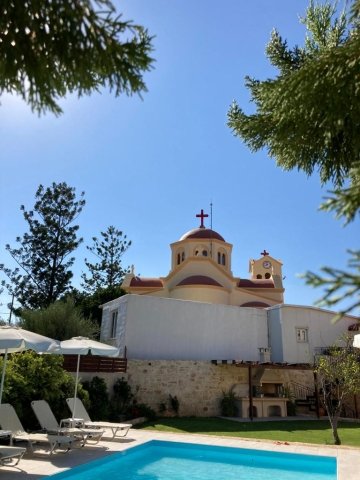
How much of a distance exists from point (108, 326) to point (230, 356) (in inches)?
299

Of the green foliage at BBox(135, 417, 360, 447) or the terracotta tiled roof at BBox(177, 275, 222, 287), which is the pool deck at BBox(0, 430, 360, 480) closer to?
the green foliage at BBox(135, 417, 360, 447)

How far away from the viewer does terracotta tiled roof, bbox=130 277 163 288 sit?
122 ft

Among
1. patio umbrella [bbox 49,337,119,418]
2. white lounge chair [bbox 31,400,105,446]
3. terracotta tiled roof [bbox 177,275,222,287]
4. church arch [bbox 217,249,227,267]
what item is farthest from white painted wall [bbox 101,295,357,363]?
church arch [bbox 217,249,227,267]

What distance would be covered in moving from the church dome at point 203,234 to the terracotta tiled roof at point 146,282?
5.01 metres

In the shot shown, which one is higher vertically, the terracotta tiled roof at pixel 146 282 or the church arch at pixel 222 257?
the church arch at pixel 222 257

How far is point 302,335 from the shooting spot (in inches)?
997

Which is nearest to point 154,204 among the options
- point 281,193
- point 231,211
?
point 231,211

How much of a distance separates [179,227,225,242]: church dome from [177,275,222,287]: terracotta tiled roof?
6124mm

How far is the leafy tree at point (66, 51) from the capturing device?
3.26 m

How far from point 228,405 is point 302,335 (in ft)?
23.3

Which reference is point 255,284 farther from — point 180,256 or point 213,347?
point 213,347

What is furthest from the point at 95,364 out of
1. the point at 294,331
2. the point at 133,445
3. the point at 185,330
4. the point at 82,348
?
the point at 294,331

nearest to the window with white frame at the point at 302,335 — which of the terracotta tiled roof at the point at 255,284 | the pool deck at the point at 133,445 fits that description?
the pool deck at the point at 133,445

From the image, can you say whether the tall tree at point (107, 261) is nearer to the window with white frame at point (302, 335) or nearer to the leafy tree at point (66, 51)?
the window with white frame at point (302, 335)
